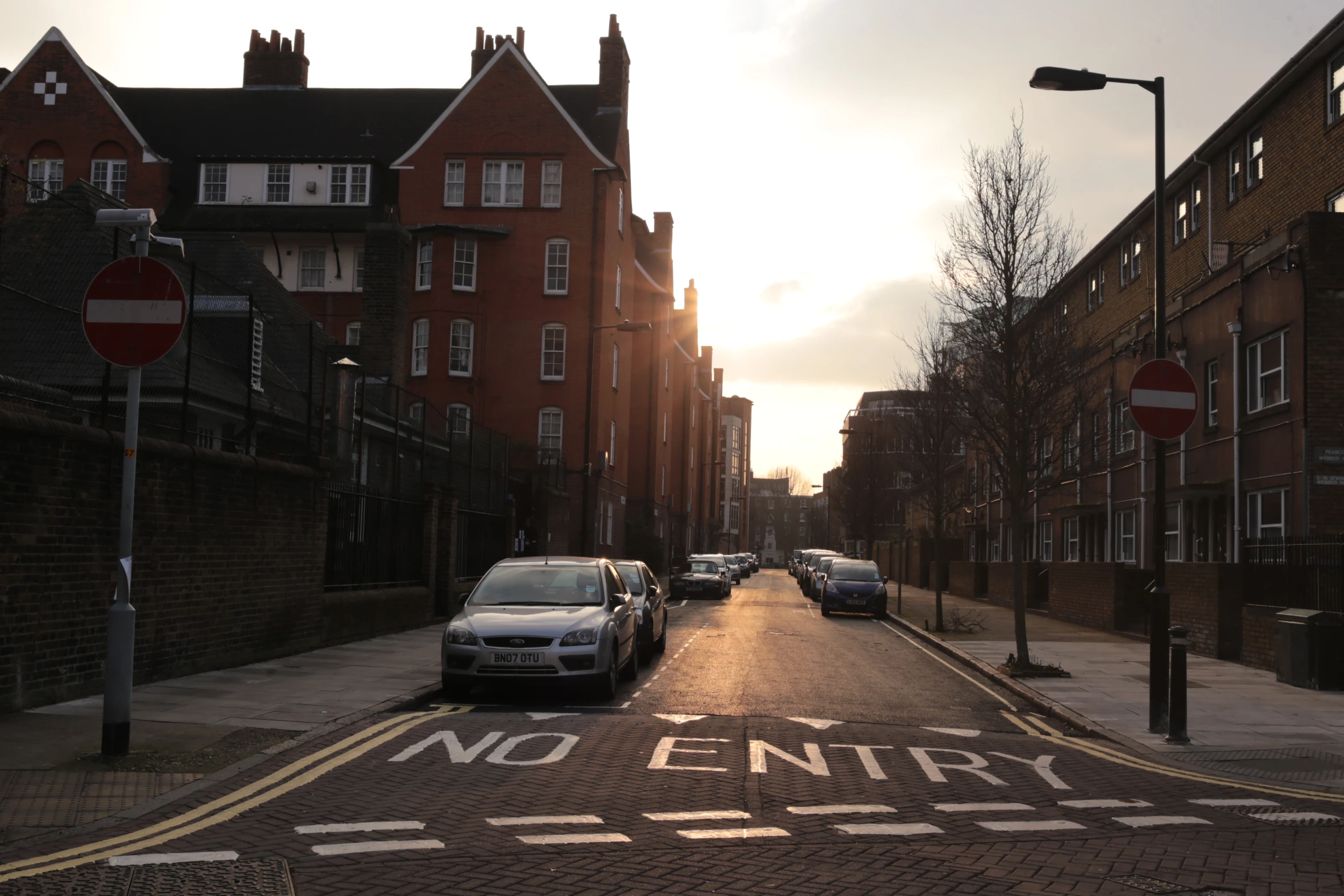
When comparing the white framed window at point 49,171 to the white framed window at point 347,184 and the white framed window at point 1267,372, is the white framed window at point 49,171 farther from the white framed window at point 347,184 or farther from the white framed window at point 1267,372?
the white framed window at point 1267,372

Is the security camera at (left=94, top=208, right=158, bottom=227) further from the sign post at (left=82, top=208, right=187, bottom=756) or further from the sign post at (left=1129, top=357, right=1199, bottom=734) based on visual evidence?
the sign post at (left=1129, top=357, right=1199, bottom=734)

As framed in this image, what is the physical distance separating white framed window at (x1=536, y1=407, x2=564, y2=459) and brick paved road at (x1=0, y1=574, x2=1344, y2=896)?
3158 cm

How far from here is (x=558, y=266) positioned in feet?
144

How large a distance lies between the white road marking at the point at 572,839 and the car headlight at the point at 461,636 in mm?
5738

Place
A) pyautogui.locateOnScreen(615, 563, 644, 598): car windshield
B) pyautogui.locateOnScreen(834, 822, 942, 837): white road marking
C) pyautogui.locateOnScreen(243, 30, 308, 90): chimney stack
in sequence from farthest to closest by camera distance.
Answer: pyautogui.locateOnScreen(243, 30, 308, 90): chimney stack < pyautogui.locateOnScreen(615, 563, 644, 598): car windshield < pyautogui.locateOnScreen(834, 822, 942, 837): white road marking

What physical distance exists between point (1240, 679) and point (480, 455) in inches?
707

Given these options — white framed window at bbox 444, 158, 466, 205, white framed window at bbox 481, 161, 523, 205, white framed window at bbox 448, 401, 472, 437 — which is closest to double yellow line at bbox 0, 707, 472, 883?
white framed window at bbox 448, 401, 472, 437

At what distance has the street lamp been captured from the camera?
11.4m

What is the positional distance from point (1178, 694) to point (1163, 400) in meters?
2.85

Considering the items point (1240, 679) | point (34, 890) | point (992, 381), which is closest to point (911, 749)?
point (34, 890)

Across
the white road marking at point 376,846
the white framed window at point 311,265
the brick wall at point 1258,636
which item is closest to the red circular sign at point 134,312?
the white road marking at point 376,846

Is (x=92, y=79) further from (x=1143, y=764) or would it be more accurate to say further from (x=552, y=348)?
(x=1143, y=764)

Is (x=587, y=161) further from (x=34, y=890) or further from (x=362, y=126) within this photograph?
(x=34, y=890)

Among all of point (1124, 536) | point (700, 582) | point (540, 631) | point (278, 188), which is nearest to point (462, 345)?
point (278, 188)
